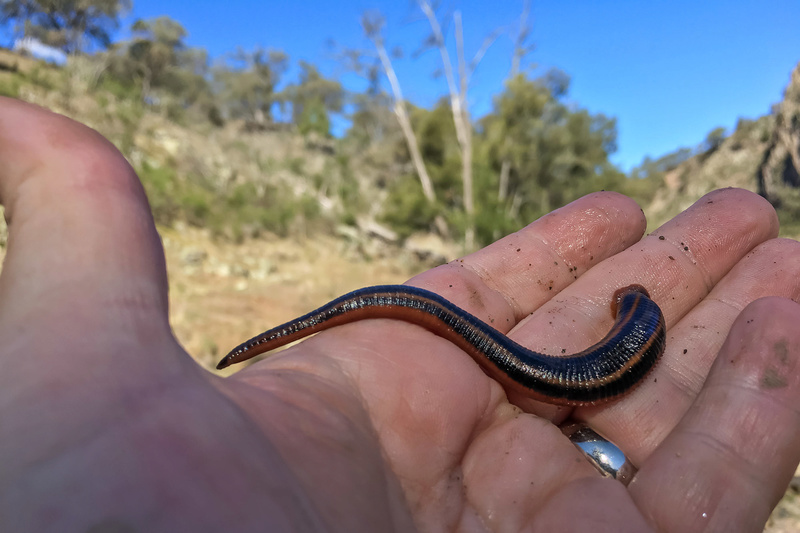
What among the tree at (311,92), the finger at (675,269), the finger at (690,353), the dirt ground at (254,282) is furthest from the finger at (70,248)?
the tree at (311,92)

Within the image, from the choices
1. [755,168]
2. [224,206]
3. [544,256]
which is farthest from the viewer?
[755,168]

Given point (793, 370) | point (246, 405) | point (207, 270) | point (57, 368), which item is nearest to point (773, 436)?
point (793, 370)

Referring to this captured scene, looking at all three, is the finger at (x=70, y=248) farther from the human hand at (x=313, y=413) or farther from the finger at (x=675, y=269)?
the finger at (x=675, y=269)

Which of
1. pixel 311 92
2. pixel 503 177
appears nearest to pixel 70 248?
pixel 503 177

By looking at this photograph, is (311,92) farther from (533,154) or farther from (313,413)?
(313,413)

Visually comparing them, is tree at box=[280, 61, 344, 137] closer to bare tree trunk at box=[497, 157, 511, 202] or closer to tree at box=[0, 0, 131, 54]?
tree at box=[0, 0, 131, 54]

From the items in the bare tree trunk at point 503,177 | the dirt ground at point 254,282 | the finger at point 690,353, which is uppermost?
the bare tree trunk at point 503,177

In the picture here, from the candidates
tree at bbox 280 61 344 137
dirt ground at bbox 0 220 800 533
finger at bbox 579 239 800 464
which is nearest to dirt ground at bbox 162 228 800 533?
dirt ground at bbox 0 220 800 533
